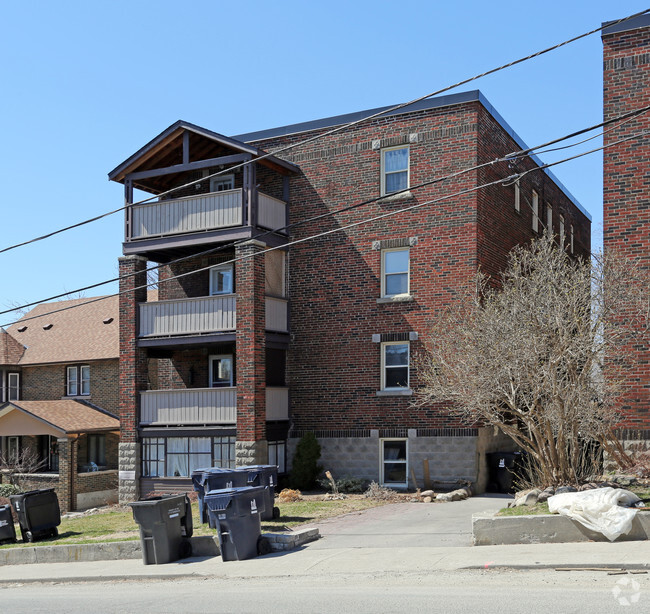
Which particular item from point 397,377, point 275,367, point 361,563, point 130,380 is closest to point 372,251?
point 397,377

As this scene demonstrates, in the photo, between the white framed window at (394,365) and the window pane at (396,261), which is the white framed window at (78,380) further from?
the window pane at (396,261)

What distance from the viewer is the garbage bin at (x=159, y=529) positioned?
1423 cm

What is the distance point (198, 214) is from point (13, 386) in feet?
48.6

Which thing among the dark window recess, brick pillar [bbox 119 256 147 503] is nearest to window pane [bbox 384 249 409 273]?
the dark window recess

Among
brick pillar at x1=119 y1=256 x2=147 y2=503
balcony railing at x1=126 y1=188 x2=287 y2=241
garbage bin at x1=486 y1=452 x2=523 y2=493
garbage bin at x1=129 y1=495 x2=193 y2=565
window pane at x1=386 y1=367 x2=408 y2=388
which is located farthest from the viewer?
brick pillar at x1=119 y1=256 x2=147 y2=503

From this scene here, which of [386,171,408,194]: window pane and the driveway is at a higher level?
[386,171,408,194]: window pane

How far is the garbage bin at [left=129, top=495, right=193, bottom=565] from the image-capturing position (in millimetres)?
14227

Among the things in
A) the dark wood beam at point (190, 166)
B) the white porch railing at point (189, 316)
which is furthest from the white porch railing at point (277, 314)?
the dark wood beam at point (190, 166)

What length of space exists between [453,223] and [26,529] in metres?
13.4

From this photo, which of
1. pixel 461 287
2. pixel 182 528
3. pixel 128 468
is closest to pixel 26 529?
pixel 182 528

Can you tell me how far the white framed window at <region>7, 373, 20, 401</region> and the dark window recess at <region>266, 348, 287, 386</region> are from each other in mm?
14664

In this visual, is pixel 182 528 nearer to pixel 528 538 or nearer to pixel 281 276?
pixel 528 538

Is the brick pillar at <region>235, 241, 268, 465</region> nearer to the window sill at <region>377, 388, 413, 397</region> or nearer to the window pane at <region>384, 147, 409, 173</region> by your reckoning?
the window sill at <region>377, 388, 413, 397</region>

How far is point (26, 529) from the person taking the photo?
59.1 feet
